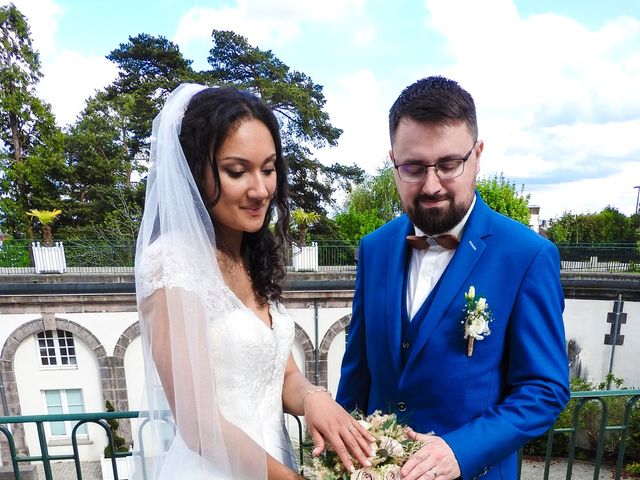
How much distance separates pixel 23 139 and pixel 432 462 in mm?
28599

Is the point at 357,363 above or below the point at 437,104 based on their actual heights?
below

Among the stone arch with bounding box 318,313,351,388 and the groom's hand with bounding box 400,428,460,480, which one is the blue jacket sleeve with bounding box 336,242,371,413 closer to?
the groom's hand with bounding box 400,428,460,480

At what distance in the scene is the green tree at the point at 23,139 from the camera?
2089 centimetres

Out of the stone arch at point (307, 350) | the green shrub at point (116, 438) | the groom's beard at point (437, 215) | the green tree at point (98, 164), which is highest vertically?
the green tree at point (98, 164)

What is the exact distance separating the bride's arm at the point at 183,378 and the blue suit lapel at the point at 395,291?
0.67 meters

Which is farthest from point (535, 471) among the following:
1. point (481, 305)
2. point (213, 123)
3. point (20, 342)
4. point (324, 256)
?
point (20, 342)

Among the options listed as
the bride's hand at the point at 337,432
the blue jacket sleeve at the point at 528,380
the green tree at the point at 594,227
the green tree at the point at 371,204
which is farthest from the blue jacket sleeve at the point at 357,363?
the green tree at the point at 594,227

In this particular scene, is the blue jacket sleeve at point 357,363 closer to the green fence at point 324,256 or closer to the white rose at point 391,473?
the white rose at point 391,473

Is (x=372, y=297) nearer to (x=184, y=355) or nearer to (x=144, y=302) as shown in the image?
(x=184, y=355)

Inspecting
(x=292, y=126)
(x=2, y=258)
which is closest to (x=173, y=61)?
(x=292, y=126)

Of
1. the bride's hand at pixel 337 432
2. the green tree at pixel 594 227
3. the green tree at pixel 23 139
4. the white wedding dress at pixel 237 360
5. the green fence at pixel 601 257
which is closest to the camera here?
the bride's hand at pixel 337 432

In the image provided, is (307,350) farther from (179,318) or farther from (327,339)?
(179,318)

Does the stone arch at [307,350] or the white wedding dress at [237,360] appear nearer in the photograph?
the white wedding dress at [237,360]

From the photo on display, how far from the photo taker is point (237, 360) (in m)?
1.67
